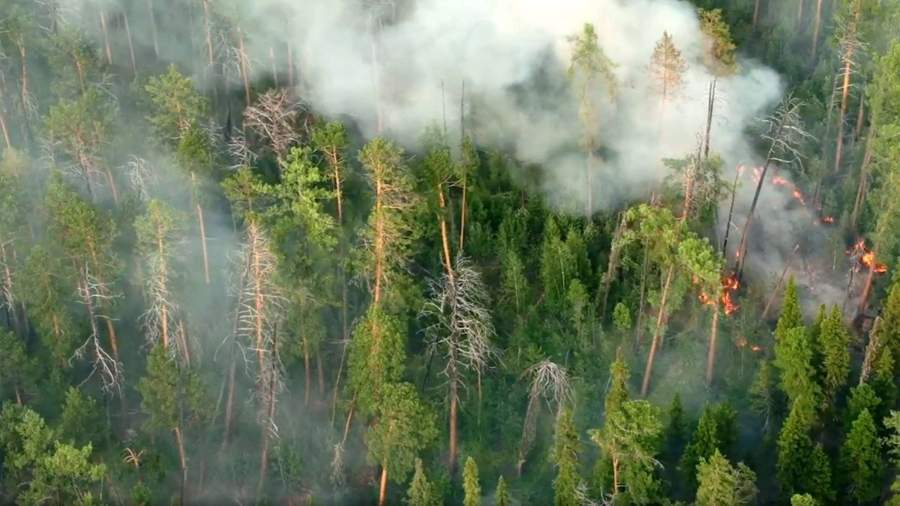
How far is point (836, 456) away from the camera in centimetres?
3509

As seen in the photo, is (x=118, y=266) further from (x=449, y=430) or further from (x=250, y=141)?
(x=449, y=430)

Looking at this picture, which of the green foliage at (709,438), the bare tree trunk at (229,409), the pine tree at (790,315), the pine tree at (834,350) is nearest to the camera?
the green foliage at (709,438)

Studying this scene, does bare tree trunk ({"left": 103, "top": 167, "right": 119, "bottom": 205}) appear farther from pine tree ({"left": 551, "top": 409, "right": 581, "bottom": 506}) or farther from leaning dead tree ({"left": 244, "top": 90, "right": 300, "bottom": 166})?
pine tree ({"left": 551, "top": 409, "right": 581, "bottom": 506})

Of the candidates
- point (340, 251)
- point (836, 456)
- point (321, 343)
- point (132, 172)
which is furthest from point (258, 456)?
point (836, 456)

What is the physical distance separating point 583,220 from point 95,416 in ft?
57.3

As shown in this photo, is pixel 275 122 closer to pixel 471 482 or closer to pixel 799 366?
pixel 471 482

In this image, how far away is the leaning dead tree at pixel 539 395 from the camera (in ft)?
115

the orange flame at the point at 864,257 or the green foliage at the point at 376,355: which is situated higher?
the orange flame at the point at 864,257

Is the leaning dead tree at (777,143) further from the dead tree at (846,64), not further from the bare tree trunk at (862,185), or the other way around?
the bare tree trunk at (862,185)

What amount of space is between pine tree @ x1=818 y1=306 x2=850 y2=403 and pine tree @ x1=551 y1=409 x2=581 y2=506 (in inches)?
306

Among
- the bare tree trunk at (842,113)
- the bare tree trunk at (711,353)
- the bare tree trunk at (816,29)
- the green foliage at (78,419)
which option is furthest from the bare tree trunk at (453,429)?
the bare tree trunk at (816,29)

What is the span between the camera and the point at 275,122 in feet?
133

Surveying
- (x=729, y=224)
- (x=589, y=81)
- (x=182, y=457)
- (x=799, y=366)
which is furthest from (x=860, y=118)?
(x=182, y=457)

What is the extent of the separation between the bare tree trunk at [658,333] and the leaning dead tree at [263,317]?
11.8m
